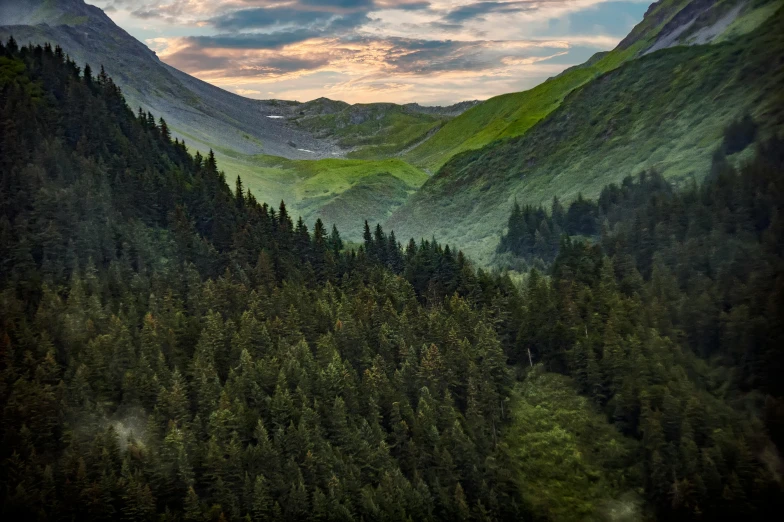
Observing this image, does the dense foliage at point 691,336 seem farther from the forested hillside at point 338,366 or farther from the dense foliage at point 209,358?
the dense foliage at point 209,358

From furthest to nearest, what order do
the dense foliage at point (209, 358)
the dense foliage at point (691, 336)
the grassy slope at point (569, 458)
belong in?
the grassy slope at point (569, 458) → the dense foliage at point (691, 336) → the dense foliage at point (209, 358)

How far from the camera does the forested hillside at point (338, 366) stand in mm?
102938

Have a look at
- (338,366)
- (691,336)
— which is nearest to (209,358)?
(338,366)

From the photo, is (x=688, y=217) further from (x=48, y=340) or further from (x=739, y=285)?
(x=48, y=340)

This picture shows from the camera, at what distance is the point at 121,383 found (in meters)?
111

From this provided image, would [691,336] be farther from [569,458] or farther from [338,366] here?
[338,366]

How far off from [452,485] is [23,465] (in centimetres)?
6492

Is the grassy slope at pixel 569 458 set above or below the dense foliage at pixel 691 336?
below

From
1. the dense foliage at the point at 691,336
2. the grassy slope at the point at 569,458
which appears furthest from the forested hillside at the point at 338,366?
the dense foliage at the point at 691,336

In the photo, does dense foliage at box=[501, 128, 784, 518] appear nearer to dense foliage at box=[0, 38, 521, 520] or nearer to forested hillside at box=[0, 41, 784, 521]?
forested hillside at box=[0, 41, 784, 521]

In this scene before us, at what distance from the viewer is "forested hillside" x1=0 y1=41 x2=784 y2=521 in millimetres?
102938

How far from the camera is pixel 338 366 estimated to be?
124438mm

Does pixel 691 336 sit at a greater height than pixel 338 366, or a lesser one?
greater

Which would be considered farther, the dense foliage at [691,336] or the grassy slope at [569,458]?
the grassy slope at [569,458]
